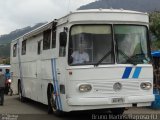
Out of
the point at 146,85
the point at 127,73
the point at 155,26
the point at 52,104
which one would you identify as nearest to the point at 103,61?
the point at 127,73

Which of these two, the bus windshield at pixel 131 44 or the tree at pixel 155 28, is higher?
the tree at pixel 155 28

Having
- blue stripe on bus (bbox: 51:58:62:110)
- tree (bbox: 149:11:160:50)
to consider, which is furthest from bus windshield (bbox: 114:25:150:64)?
tree (bbox: 149:11:160:50)

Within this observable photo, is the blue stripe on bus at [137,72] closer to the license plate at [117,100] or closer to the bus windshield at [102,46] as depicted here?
the bus windshield at [102,46]

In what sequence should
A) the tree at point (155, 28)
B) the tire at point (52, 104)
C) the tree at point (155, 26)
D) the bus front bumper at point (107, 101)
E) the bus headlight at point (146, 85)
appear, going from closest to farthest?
1. the bus front bumper at point (107, 101)
2. the bus headlight at point (146, 85)
3. the tire at point (52, 104)
4. the tree at point (155, 28)
5. the tree at point (155, 26)

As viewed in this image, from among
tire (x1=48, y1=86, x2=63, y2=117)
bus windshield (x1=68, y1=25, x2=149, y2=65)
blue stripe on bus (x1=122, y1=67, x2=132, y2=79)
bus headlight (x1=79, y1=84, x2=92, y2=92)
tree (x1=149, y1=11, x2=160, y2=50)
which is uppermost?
tree (x1=149, y1=11, x2=160, y2=50)

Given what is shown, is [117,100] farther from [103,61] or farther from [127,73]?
[103,61]

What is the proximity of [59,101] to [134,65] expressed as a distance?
2.51 m

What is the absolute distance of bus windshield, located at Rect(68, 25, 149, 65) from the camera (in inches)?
448

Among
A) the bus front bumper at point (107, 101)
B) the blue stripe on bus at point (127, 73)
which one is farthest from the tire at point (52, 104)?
the blue stripe on bus at point (127, 73)

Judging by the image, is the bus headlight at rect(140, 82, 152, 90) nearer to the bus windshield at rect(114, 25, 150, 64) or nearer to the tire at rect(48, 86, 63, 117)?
the bus windshield at rect(114, 25, 150, 64)

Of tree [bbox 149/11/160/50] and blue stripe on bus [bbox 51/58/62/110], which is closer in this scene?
blue stripe on bus [bbox 51/58/62/110]

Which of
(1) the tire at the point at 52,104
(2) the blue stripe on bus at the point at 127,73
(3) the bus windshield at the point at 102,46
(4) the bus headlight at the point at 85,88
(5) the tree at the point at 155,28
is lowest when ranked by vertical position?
(1) the tire at the point at 52,104

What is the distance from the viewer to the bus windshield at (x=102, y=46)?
37.3 ft

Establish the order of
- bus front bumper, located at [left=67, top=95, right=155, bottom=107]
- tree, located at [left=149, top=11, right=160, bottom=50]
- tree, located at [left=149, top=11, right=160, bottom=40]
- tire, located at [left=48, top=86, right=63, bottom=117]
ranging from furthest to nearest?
tree, located at [left=149, top=11, right=160, bottom=40] < tree, located at [left=149, top=11, right=160, bottom=50] < tire, located at [left=48, top=86, right=63, bottom=117] < bus front bumper, located at [left=67, top=95, right=155, bottom=107]
